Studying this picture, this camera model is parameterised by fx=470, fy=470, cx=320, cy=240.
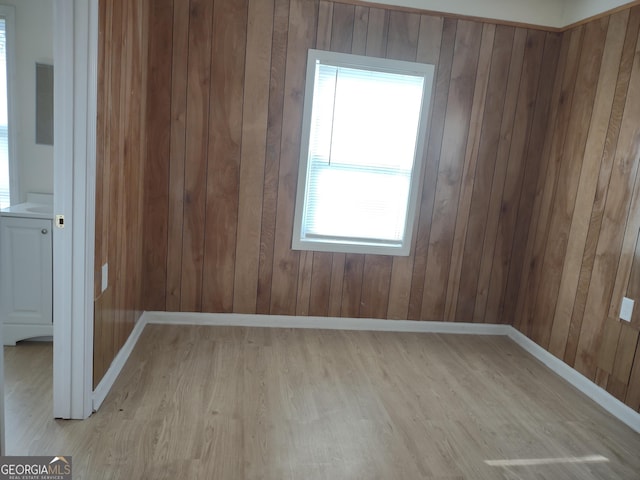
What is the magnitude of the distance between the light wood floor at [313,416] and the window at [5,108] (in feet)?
4.16

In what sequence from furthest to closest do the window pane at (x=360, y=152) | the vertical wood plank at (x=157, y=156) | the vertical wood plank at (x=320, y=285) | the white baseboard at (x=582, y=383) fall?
the vertical wood plank at (x=320, y=285), the window pane at (x=360, y=152), the vertical wood plank at (x=157, y=156), the white baseboard at (x=582, y=383)

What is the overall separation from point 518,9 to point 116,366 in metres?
3.56

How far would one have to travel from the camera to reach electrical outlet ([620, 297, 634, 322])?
8.76 ft

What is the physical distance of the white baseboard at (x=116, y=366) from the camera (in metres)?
2.33

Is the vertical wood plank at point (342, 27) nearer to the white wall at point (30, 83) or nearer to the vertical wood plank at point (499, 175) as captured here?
the vertical wood plank at point (499, 175)

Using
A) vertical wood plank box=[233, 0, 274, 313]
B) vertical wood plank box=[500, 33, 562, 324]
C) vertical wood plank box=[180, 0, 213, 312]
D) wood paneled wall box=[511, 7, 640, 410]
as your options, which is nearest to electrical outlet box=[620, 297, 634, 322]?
wood paneled wall box=[511, 7, 640, 410]

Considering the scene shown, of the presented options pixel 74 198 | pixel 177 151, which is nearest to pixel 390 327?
pixel 177 151

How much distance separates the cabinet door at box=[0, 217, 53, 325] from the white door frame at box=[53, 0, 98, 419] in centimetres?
86

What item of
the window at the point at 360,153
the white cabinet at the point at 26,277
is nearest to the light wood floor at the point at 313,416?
the white cabinet at the point at 26,277

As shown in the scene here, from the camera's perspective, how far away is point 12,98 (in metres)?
3.32

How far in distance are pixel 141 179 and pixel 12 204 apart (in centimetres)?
112

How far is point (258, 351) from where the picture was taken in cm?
312

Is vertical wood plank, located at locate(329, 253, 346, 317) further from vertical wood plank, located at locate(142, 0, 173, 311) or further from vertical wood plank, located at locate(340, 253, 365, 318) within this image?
vertical wood plank, located at locate(142, 0, 173, 311)

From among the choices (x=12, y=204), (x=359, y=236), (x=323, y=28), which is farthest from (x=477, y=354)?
(x=12, y=204)
